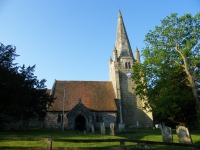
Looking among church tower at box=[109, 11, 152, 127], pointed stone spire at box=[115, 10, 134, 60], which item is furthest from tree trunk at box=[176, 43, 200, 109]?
pointed stone spire at box=[115, 10, 134, 60]

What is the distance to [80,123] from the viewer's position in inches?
1137

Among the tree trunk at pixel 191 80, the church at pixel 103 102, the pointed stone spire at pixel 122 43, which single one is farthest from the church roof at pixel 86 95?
the tree trunk at pixel 191 80

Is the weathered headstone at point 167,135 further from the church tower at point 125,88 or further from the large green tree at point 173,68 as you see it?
the church tower at point 125,88

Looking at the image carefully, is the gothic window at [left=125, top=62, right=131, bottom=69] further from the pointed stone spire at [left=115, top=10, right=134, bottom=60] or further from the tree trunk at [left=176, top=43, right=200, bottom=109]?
the tree trunk at [left=176, top=43, right=200, bottom=109]

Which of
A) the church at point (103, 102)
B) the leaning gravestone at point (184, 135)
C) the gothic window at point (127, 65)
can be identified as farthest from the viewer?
the gothic window at point (127, 65)

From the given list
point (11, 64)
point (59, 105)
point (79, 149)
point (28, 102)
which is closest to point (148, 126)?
point (59, 105)

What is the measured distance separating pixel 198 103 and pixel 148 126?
1654 centimetres

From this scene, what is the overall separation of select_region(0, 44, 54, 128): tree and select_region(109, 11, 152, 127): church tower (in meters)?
13.5

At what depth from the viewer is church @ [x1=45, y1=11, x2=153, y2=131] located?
27631 millimetres

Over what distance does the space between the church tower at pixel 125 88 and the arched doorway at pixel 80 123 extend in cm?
577

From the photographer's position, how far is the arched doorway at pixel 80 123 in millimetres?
28180

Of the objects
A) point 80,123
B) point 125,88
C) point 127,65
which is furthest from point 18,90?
point 127,65

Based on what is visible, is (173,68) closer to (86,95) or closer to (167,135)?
(167,135)

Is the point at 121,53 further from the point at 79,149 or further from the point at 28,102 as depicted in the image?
the point at 79,149
